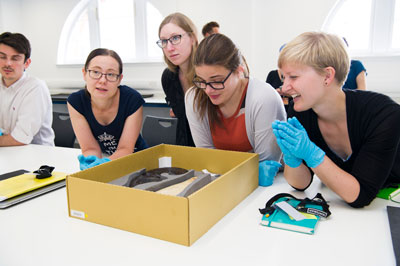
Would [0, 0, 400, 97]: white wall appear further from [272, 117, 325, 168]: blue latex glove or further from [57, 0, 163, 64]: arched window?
[272, 117, 325, 168]: blue latex glove

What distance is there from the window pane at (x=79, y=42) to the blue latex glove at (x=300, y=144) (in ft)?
15.3

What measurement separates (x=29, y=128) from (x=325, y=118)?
1.75 m

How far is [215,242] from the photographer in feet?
2.73

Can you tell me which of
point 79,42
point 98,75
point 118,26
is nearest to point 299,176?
point 98,75

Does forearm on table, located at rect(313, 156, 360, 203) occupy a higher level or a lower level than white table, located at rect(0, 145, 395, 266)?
higher

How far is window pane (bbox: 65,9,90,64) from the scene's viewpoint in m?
5.00

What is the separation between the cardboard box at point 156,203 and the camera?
81cm

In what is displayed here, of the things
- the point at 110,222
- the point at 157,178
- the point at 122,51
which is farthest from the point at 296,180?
the point at 122,51

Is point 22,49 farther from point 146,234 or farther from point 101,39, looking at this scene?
point 101,39

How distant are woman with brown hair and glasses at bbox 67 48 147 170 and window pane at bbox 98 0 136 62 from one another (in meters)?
3.12

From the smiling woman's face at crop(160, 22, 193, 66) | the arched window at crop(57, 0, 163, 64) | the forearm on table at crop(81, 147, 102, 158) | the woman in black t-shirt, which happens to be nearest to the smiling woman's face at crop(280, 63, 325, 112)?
the woman in black t-shirt

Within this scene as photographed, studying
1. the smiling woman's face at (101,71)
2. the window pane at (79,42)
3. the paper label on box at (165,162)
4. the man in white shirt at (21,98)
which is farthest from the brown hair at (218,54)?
the window pane at (79,42)

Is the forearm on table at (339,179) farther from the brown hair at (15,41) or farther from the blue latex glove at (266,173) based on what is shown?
the brown hair at (15,41)

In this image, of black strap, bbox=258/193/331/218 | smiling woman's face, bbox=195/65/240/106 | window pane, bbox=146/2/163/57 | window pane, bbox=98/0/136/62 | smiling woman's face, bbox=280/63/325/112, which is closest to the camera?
black strap, bbox=258/193/331/218
